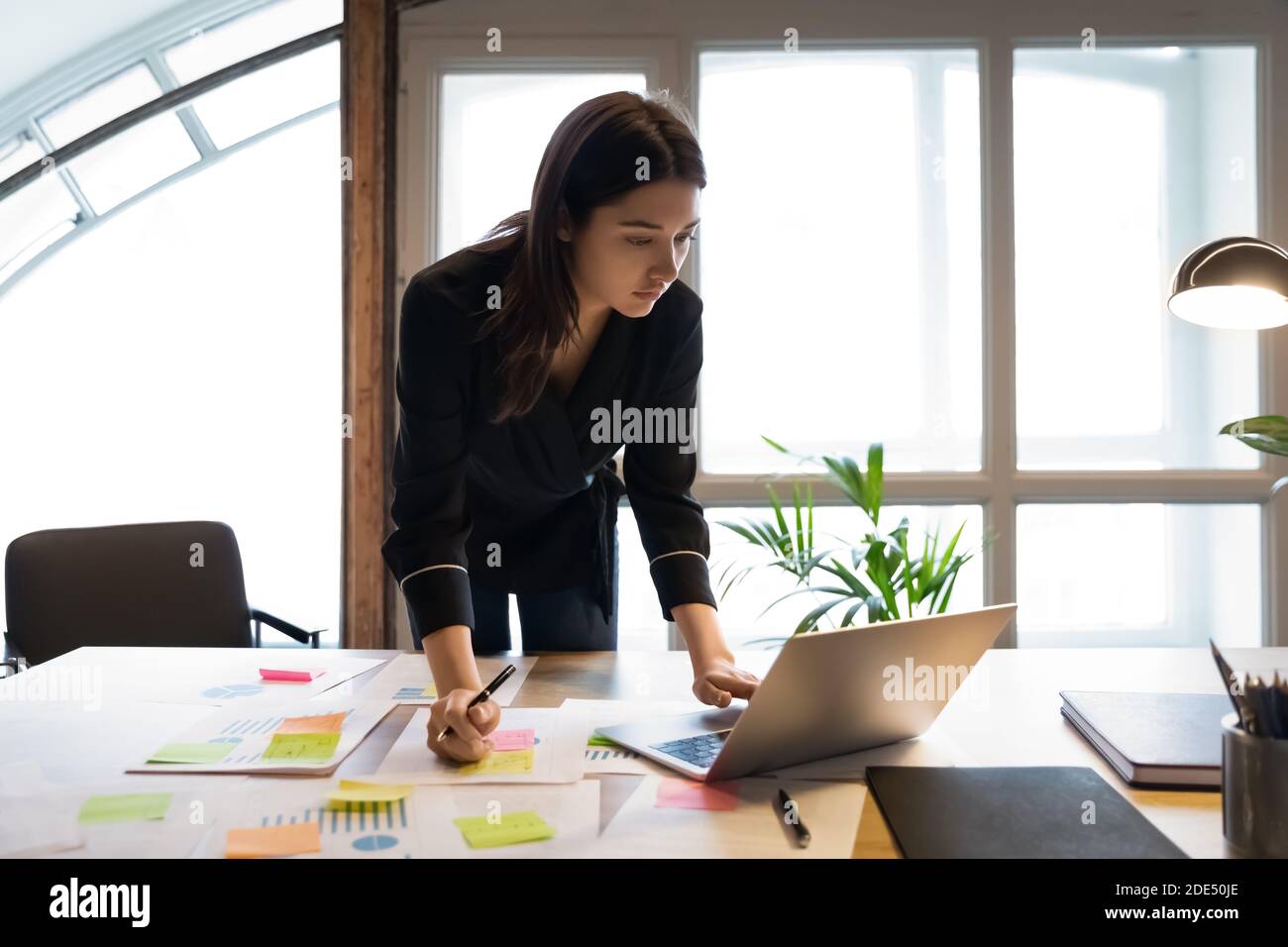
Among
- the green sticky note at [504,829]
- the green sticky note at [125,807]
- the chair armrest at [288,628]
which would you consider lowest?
the chair armrest at [288,628]

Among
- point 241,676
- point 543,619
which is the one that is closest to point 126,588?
point 241,676

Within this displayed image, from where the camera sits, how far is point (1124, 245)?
3.18m

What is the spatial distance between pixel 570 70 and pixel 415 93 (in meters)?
0.50

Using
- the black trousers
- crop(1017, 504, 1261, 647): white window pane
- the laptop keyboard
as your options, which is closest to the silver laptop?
the laptop keyboard

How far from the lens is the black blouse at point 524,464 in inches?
51.8

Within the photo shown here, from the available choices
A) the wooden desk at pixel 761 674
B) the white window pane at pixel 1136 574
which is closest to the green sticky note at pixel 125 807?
the wooden desk at pixel 761 674

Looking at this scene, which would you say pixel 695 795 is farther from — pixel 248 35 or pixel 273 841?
pixel 248 35

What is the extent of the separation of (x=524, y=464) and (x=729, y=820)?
817mm

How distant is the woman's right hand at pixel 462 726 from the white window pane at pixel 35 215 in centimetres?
333

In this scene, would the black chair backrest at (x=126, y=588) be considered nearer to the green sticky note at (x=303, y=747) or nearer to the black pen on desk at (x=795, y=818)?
the green sticky note at (x=303, y=747)

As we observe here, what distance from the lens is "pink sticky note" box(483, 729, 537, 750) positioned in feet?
3.39

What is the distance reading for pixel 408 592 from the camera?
1.27 metres

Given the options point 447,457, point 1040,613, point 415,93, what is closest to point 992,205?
point 1040,613

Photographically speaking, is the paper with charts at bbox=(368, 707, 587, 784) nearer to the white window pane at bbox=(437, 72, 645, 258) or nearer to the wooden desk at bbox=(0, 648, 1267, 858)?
the wooden desk at bbox=(0, 648, 1267, 858)
